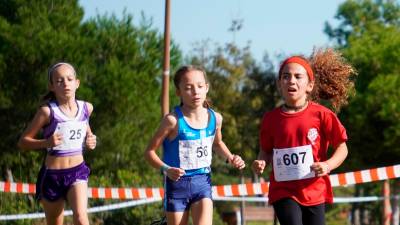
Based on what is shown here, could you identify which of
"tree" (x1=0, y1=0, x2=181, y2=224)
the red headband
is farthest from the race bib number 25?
"tree" (x1=0, y1=0, x2=181, y2=224)

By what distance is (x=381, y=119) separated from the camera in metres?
30.2

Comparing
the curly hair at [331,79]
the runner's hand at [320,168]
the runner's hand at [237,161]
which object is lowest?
the runner's hand at [320,168]

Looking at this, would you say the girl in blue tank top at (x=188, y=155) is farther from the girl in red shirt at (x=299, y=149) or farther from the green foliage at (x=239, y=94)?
the green foliage at (x=239, y=94)

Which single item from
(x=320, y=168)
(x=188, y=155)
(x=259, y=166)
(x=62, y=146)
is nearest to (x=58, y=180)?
(x=62, y=146)

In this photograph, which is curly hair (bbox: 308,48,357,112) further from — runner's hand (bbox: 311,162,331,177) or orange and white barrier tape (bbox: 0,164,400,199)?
orange and white barrier tape (bbox: 0,164,400,199)

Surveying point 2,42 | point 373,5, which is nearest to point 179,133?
point 2,42

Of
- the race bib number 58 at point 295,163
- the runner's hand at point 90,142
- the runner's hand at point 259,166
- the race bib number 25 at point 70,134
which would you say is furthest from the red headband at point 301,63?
the race bib number 25 at point 70,134

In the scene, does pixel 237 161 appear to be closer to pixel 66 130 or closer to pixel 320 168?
pixel 320 168

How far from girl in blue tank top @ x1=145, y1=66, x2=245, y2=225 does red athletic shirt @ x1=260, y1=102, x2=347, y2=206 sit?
555mm

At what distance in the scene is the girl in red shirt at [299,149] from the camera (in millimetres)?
7105

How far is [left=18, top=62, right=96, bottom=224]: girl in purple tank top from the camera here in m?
8.48

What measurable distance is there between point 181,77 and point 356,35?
31802 millimetres

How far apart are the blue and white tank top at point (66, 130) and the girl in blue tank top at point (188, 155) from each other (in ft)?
3.18

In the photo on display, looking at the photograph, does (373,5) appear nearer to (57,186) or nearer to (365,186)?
(365,186)
